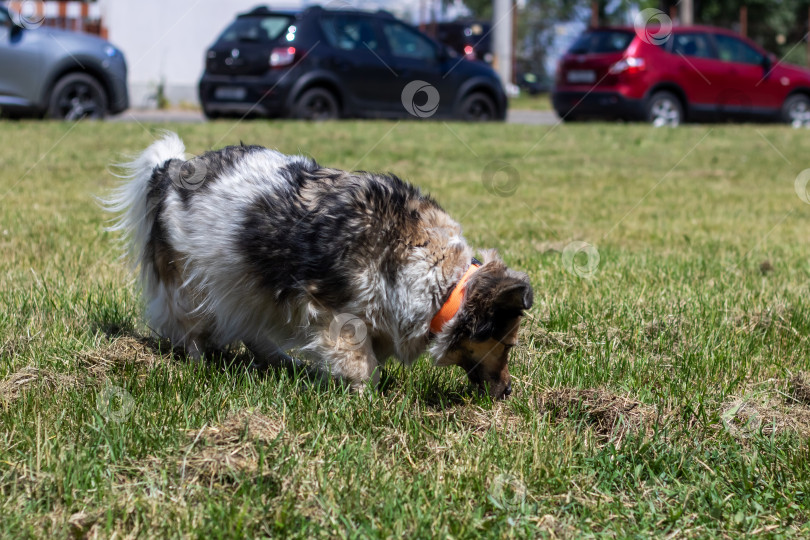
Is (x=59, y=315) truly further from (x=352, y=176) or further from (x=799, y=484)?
(x=799, y=484)

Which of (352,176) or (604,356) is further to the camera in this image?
(604,356)

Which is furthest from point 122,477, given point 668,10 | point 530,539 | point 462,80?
point 668,10

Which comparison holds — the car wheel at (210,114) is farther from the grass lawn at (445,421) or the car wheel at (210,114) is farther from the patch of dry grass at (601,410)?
the patch of dry grass at (601,410)

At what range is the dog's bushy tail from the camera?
4.03 metres

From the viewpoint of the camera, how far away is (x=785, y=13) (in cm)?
3766

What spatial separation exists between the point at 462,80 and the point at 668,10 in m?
19.1

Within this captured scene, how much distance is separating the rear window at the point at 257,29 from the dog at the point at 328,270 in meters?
9.86

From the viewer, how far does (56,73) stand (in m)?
12.3

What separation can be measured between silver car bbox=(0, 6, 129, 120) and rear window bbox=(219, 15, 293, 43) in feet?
5.71

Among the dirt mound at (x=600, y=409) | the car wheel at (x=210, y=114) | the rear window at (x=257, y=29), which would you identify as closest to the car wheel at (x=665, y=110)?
the rear window at (x=257, y=29)

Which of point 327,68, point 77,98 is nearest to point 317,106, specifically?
point 327,68

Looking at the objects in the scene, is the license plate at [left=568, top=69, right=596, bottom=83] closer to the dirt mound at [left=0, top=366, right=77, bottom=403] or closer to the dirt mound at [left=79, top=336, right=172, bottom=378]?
the dirt mound at [left=79, top=336, right=172, bottom=378]

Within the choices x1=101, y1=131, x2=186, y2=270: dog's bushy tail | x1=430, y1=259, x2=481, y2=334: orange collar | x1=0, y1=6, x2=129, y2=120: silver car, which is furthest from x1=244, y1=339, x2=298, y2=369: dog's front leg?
x1=0, y1=6, x2=129, y2=120: silver car

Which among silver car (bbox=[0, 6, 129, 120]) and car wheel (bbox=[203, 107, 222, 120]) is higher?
silver car (bbox=[0, 6, 129, 120])
